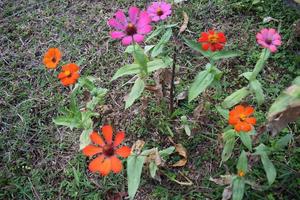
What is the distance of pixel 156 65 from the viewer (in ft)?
5.11

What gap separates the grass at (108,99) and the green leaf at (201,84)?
0.65 feet

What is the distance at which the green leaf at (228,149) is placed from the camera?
1504 mm

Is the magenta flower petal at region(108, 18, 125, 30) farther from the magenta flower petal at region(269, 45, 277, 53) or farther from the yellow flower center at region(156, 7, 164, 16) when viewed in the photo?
the magenta flower petal at region(269, 45, 277, 53)

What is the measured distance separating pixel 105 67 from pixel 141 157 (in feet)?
2.21

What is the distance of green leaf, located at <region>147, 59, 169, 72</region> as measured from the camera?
5.07ft

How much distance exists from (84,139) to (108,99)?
29cm

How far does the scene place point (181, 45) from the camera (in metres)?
1.99

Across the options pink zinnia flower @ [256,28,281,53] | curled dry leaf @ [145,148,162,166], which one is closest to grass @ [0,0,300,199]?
curled dry leaf @ [145,148,162,166]

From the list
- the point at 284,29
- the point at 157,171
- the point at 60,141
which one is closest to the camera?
the point at 157,171

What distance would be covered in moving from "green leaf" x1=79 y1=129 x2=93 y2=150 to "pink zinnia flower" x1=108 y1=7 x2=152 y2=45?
45 cm

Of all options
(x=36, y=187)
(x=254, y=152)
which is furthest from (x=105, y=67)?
(x=254, y=152)

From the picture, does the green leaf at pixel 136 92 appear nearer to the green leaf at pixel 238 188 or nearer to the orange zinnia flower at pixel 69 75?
the orange zinnia flower at pixel 69 75

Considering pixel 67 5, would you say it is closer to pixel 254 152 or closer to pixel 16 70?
pixel 16 70

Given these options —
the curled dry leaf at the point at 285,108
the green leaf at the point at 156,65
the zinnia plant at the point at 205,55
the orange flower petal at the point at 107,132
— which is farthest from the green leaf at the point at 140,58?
the curled dry leaf at the point at 285,108
